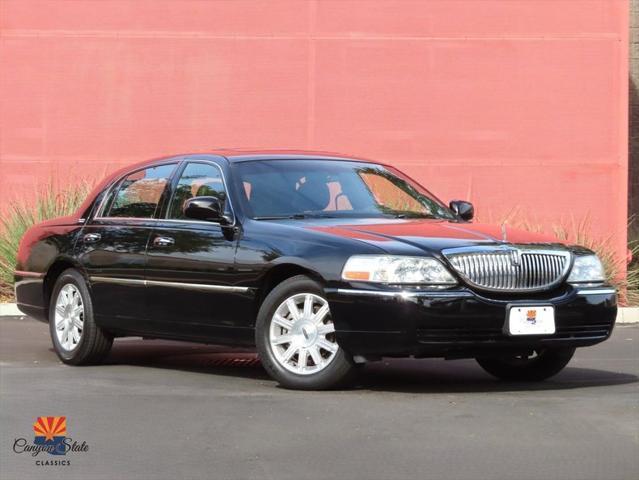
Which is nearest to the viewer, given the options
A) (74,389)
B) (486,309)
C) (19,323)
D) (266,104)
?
(486,309)

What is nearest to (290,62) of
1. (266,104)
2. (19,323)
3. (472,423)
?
(266,104)

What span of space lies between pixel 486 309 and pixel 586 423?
3.82ft

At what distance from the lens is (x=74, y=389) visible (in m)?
9.63

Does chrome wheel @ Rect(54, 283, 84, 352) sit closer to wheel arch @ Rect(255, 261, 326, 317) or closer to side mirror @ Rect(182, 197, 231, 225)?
side mirror @ Rect(182, 197, 231, 225)

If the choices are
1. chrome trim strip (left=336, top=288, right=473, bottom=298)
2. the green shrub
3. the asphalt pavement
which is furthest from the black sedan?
the green shrub

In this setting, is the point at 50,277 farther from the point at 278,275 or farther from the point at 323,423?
the point at 323,423

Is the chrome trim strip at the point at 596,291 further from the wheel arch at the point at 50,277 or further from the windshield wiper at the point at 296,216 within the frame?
the wheel arch at the point at 50,277

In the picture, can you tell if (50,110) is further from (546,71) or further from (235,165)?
(235,165)

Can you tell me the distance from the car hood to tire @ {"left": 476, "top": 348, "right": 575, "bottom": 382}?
2.76 feet

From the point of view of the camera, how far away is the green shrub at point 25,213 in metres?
17.4

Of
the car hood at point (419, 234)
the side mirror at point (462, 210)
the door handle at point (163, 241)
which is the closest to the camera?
the car hood at point (419, 234)

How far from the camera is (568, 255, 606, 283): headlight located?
9.42 metres

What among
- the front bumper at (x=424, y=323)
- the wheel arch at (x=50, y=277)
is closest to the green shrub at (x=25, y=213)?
the wheel arch at (x=50, y=277)

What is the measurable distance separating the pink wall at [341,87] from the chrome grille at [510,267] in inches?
394
